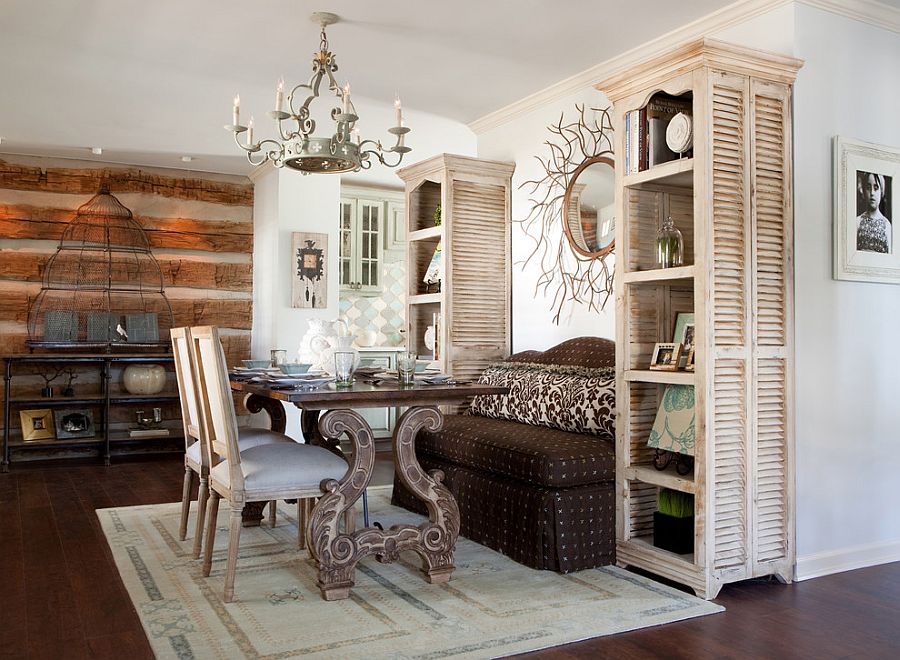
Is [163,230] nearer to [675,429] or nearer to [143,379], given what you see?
[143,379]

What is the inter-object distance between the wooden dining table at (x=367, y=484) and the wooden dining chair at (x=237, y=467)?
0.27ft

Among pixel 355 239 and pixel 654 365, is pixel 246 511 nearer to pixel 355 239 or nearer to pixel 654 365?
pixel 654 365

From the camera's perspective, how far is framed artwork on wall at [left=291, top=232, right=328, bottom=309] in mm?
6559

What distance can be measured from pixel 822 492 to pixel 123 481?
4.21 metres

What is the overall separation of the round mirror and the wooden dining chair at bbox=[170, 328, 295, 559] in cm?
186

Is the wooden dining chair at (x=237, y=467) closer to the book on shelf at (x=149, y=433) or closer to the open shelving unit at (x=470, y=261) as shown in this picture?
the open shelving unit at (x=470, y=261)

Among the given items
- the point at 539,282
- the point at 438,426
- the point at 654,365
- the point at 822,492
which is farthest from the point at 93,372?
the point at 822,492

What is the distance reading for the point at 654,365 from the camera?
3.25 metres

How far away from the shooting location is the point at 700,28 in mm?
3670

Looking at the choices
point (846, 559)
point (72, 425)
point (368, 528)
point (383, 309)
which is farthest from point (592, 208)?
point (72, 425)

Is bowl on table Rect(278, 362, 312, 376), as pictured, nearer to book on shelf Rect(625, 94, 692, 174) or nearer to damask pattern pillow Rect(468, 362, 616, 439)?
damask pattern pillow Rect(468, 362, 616, 439)

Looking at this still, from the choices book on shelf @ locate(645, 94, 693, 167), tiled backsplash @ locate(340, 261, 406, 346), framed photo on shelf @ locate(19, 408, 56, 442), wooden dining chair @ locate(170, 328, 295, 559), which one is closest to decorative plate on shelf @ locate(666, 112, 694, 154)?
book on shelf @ locate(645, 94, 693, 167)

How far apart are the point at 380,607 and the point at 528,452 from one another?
89 centimetres

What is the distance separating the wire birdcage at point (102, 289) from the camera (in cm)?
623
